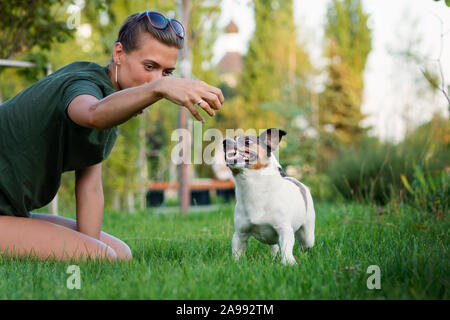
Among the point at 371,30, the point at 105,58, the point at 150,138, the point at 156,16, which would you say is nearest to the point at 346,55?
the point at 371,30

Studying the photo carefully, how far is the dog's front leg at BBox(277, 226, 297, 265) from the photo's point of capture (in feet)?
7.70

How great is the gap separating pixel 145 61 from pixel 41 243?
4.32ft

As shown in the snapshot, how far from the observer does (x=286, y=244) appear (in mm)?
2361

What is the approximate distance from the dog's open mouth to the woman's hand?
0.57 m

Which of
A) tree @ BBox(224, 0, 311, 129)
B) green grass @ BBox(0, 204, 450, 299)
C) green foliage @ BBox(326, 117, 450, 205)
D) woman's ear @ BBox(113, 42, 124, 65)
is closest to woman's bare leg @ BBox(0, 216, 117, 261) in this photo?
green grass @ BBox(0, 204, 450, 299)

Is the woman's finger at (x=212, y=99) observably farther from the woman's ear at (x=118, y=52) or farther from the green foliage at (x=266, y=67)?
the green foliage at (x=266, y=67)

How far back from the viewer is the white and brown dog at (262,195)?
7.70ft

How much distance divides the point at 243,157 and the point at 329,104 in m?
20.2

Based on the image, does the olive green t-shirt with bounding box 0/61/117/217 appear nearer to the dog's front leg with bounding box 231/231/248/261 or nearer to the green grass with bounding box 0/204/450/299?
the green grass with bounding box 0/204/450/299

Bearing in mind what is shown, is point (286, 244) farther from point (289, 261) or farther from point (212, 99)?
point (212, 99)

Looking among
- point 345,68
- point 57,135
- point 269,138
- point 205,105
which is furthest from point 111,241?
point 345,68
